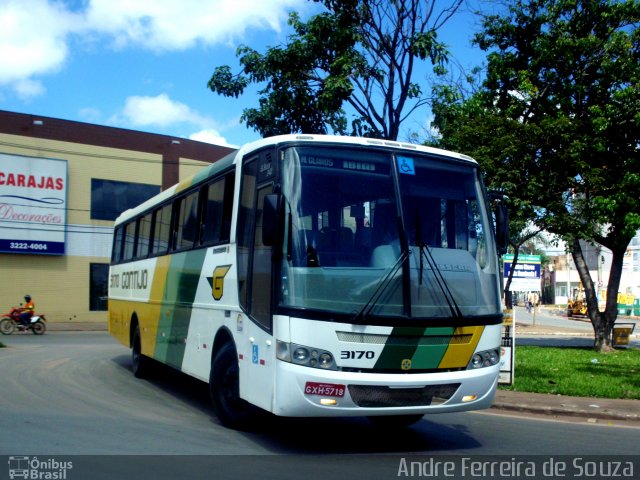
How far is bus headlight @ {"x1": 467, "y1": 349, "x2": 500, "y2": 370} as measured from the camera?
7.67 m

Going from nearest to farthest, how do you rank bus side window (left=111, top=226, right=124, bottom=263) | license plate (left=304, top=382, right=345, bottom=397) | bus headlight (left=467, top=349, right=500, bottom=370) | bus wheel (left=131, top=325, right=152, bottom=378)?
license plate (left=304, top=382, right=345, bottom=397)
bus headlight (left=467, top=349, right=500, bottom=370)
bus wheel (left=131, top=325, right=152, bottom=378)
bus side window (left=111, top=226, right=124, bottom=263)

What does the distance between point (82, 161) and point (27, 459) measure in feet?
97.4

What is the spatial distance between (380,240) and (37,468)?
3.91m

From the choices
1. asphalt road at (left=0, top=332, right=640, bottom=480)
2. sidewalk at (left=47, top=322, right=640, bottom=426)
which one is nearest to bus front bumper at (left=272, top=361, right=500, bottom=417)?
asphalt road at (left=0, top=332, right=640, bottom=480)

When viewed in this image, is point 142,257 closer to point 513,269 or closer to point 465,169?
point 465,169

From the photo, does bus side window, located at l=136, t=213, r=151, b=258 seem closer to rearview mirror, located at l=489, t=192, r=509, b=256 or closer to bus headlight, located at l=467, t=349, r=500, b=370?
rearview mirror, located at l=489, t=192, r=509, b=256

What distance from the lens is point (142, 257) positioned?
1391 centimetres

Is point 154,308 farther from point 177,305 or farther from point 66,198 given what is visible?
point 66,198

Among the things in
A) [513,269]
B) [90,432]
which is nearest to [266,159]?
[90,432]

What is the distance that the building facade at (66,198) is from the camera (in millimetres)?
32344

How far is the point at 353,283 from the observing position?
7.13 meters

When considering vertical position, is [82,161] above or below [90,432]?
above

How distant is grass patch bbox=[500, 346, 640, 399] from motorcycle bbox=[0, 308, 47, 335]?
17.7 metres

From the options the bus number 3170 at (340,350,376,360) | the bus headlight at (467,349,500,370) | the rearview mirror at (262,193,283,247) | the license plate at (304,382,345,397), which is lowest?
the license plate at (304,382,345,397)
